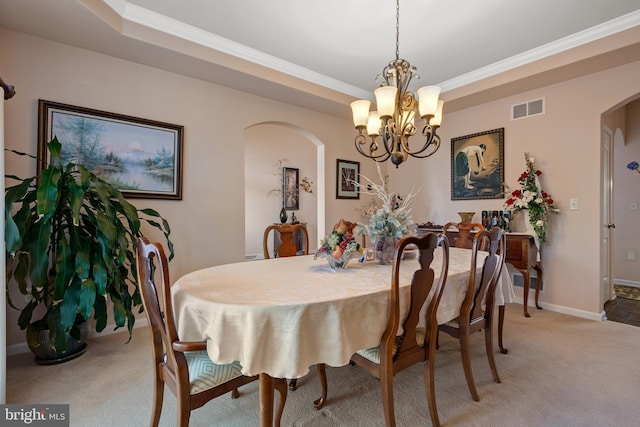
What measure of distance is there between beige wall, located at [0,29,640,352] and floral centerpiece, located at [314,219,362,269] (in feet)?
5.96

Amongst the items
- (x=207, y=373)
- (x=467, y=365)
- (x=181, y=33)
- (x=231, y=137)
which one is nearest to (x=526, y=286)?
(x=467, y=365)

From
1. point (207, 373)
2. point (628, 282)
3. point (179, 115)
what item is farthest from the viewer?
point (628, 282)

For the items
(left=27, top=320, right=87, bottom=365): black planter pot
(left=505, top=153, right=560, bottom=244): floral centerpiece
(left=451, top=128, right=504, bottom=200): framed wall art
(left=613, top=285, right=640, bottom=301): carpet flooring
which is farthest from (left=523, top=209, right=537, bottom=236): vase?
(left=27, top=320, right=87, bottom=365): black planter pot

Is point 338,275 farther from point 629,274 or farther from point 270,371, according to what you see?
point 629,274

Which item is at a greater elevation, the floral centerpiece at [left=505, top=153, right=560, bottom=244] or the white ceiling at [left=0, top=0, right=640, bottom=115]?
the white ceiling at [left=0, top=0, right=640, bottom=115]

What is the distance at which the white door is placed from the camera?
305cm

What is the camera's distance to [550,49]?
285 centimetres

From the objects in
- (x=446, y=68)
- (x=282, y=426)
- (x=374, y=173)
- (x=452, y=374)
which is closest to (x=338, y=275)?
(x=282, y=426)

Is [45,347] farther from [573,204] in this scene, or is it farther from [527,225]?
[573,204]

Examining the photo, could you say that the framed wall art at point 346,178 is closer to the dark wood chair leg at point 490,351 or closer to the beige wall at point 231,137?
the beige wall at point 231,137

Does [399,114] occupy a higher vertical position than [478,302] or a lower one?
higher

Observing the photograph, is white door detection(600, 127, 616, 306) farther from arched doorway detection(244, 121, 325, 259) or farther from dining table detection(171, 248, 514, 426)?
arched doorway detection(244, 121, 325, 259)

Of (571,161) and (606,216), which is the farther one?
(606,216)

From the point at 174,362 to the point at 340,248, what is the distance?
38.9 inches
